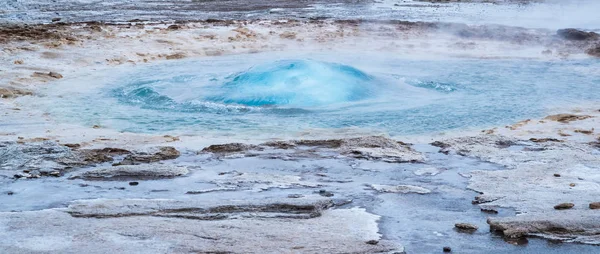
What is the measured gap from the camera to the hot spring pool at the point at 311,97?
7133 millimetres

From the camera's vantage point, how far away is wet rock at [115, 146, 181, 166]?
558 centimetres

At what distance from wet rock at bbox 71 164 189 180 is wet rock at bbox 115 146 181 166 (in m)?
0.24

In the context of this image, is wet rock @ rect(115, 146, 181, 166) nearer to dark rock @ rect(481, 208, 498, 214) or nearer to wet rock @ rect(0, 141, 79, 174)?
wet rock @ rect(0, 141, 79, 174)

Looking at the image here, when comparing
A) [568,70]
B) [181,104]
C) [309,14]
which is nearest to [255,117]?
[181,104]

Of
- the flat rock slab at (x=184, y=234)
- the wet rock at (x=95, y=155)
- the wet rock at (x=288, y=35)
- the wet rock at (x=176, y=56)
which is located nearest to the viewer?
the flat rock slab at (x=184, y=234)

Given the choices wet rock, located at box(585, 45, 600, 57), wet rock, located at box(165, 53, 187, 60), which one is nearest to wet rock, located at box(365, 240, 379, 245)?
wet rock, located at box(165, 53, 187, 60)

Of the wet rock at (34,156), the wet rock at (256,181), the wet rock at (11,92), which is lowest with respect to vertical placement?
the wet rock at (11,92)

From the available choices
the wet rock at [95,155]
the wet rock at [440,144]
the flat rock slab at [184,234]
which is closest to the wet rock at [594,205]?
the flat rock slab at [184,234]

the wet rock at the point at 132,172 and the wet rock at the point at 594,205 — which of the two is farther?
the wet rock at the point at 132,172

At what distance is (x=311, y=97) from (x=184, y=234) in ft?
14.1

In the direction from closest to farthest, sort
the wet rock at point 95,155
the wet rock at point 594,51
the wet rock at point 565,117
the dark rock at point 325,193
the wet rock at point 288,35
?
the dark rock at point 325,193 < the wet rock at point 95,155 < the wet rock at point 565,117 < the wet rock at point 594,51 < the wet rock at point 288,35

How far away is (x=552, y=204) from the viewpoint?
4.40m

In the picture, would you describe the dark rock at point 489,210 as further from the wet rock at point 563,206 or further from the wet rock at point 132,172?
the wet rock at point 132,172

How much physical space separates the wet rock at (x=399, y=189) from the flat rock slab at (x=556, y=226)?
0.79m
